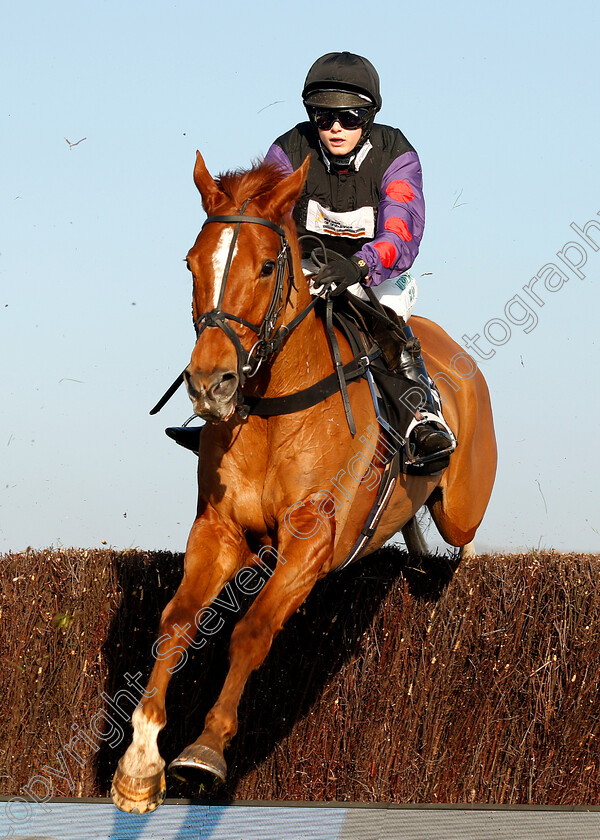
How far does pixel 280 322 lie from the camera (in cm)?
454

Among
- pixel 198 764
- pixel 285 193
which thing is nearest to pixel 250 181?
pixel 285 193

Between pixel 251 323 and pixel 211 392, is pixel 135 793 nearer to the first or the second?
pixel 211 392

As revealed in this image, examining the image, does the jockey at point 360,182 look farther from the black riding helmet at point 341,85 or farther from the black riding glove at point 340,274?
the black riding glove at point 340,274

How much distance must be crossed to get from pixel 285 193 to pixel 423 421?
1.66 metres

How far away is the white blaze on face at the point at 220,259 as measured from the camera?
4.07 m

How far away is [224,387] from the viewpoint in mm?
3902

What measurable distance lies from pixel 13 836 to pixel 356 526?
228cm

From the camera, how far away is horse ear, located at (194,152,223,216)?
4477 mm

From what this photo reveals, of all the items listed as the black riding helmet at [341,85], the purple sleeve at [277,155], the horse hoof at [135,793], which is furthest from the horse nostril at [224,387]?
the black riding helmet at [341,85]

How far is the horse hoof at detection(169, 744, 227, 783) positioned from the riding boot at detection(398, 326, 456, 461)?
2335 mm

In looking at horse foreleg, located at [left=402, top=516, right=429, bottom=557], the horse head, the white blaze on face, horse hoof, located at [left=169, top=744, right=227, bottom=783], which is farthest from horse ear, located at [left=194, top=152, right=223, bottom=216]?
horse foreleg, located at [left=402, top=516, right=429, bottom=557]

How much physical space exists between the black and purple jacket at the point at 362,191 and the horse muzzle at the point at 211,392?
176 centimetres

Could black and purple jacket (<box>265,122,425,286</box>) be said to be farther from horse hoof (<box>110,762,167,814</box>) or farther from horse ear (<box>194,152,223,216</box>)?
horse hoof (<box>110,762,167,814</box>)

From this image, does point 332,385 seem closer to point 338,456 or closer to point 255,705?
point 338,456
